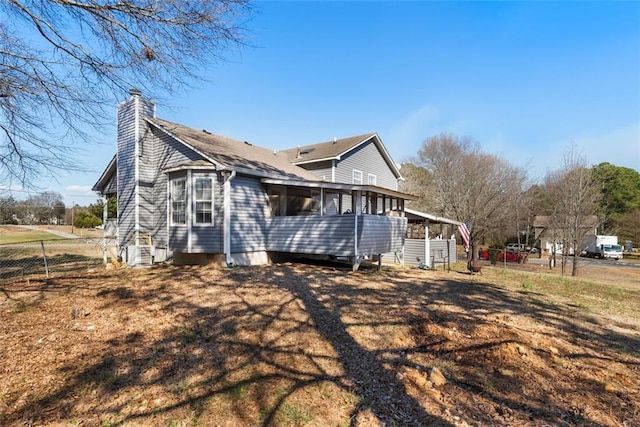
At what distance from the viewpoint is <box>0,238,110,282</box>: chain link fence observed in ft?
33.6

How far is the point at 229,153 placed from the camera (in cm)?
1300

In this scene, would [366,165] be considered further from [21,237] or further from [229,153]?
[21,237]

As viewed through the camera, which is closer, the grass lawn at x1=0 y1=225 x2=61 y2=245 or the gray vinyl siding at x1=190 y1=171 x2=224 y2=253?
the gray vinyl siding at x1=190 y1=171 x2=224 y2=253

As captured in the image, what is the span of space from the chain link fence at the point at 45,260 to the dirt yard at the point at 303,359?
2836 millimetres

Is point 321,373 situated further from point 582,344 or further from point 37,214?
point 37,214

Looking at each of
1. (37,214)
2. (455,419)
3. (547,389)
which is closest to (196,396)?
(455,419)

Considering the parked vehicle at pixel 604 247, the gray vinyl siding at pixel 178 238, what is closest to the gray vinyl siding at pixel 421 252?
the gray vinyl siding at pixel 178 238

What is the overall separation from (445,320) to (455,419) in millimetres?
2787

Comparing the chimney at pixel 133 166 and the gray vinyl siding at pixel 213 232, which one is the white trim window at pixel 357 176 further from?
the chimney at pixel 133 166

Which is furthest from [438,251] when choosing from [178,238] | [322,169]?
[178,238]

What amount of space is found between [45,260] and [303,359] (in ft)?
29.2

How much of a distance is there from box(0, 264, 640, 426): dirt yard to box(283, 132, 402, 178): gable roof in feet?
34.4

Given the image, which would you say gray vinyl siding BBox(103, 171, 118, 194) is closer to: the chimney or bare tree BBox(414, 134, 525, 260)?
the chimney

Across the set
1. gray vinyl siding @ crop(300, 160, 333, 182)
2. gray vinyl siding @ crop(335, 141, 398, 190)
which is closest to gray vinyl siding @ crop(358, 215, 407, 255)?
gray vinyl siding @ crop(335, 141, 398, 190)
